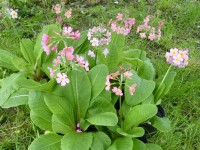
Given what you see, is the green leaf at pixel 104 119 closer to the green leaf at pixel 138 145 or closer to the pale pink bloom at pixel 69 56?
the green leaf at pixel 138 145

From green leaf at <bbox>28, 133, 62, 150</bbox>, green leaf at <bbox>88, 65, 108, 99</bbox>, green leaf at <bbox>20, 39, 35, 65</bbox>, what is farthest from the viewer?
green leaf at <bbox>20, 39, 35, 65</bbox>

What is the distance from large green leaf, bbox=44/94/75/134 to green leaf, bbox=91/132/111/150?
0.21 metres

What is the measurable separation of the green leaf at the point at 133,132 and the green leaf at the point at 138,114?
0.11ft

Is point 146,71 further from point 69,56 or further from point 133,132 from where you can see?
point 69,56

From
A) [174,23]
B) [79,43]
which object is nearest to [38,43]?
[79,43]

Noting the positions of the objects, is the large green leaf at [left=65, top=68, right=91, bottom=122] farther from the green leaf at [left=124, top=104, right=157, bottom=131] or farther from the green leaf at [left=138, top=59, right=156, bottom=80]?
the green leaf at [left=138, top=59, right=156, bottom=80]

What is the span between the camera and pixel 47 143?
222cm

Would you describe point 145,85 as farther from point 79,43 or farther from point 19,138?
point 19,138

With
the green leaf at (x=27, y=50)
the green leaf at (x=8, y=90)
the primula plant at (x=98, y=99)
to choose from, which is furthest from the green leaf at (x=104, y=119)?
the green leaf at (x=27, y=50)

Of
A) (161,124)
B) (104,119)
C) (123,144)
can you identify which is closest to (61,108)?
(104,119)

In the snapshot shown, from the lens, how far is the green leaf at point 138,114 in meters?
2.10

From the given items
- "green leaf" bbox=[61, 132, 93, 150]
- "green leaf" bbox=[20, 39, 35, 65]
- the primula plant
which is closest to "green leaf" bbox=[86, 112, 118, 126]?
the primula plant

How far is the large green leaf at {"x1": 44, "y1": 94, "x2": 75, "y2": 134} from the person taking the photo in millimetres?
2201

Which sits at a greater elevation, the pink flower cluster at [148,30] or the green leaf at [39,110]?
the pink flower cluster at [148,30]
